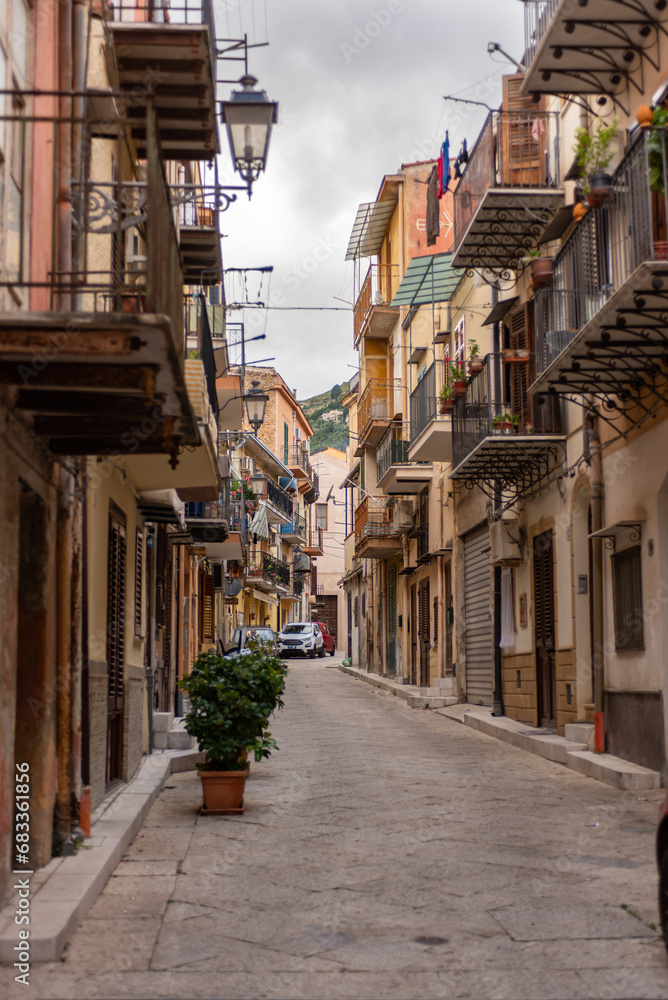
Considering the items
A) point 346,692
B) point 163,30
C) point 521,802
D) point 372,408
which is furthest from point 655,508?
point 372,408

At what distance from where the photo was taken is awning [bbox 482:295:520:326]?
17.6 metres

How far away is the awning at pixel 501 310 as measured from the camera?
17562 mm

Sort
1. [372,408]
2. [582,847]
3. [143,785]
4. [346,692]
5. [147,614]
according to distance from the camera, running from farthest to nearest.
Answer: [372,408]
[346,692]
[147,614]
[143,785]
[582,847]

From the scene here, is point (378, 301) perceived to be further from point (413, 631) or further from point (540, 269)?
point (540, 269)

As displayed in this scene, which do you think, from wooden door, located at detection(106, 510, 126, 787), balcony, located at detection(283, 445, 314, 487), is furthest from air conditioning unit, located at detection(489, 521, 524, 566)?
balcony, located at detection(283, 445, 314, 487)

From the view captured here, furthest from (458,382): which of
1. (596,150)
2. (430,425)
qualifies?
(596,150)

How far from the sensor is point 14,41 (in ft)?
21.1

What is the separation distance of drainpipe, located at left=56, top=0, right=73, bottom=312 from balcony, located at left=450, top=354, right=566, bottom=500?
863 centimetres

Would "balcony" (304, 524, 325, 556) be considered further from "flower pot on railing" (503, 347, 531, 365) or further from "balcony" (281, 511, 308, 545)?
"flower pot on railing" (503, 347, 531, 365)

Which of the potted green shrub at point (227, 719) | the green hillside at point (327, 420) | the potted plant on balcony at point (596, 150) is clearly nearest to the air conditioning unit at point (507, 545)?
the potted plant on balcony at point (596, 150)

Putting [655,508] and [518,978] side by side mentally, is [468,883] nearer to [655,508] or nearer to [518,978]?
[518,978]

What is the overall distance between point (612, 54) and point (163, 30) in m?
5.25

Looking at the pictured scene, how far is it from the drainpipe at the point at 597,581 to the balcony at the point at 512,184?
352 cm

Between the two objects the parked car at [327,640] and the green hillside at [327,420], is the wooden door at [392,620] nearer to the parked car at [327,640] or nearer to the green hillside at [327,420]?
the parked car at [327,640]
